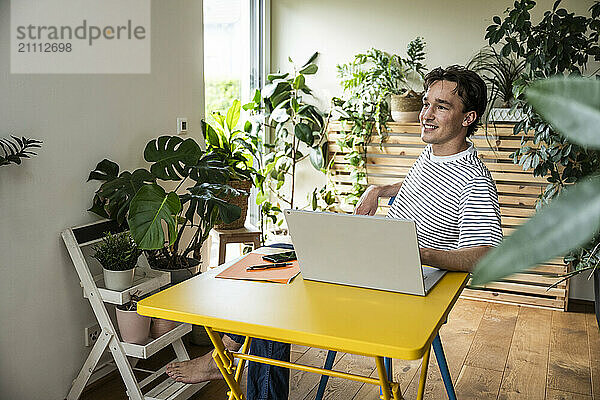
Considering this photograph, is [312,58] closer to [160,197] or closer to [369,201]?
[160,197]

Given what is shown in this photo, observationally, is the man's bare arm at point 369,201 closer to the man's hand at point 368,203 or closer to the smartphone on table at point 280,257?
the man's hand at point 368,203

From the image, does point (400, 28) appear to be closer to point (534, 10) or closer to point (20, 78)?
point (534, 10)

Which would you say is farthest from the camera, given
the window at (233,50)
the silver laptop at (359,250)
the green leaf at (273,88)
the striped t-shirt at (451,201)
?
the green leaf at (273,88)

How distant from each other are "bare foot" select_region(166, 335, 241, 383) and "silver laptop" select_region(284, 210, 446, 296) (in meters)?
0.91

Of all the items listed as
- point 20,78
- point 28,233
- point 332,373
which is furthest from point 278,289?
point 20,78

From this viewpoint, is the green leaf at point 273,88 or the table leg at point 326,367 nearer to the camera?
the table leg at point 326,367

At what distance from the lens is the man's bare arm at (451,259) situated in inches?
74.3

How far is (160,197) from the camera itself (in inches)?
103

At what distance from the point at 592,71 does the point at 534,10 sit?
578mm

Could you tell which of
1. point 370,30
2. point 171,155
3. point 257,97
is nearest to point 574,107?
point 171,155

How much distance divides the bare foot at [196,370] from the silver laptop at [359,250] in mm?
905

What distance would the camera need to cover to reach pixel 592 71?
4082mm

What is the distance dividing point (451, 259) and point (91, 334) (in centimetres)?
185

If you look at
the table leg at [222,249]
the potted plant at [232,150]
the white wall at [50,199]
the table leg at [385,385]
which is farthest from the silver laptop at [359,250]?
the table leg at [222,249]
